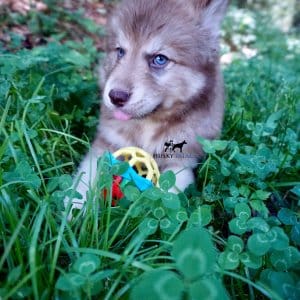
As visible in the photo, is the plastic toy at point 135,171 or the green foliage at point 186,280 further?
the plastic toy at point 135,171

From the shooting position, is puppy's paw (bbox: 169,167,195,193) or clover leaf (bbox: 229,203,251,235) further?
puppy's paw (bbox: 169,167,195,193)

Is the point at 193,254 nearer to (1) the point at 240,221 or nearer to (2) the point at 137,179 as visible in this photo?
(1) the point at 240,221

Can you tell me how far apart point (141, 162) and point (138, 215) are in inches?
20.1

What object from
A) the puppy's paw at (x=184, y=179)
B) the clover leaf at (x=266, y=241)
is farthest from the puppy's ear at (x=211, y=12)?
the clover leaf at (x=266, y=241)

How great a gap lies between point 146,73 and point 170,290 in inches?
54.1

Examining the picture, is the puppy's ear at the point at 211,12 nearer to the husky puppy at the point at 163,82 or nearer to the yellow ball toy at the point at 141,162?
the husky puppy at the point at 163,82

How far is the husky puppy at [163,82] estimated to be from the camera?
205cm

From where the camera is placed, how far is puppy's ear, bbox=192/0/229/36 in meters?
2.22

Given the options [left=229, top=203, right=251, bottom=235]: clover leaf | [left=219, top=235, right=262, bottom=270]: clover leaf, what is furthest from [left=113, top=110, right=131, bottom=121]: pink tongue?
[left=219, top=235, right=262, bottom=270]: clover leaf

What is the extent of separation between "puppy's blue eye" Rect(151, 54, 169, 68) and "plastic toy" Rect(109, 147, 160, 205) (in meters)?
0.48

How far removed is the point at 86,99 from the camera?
2768 mm

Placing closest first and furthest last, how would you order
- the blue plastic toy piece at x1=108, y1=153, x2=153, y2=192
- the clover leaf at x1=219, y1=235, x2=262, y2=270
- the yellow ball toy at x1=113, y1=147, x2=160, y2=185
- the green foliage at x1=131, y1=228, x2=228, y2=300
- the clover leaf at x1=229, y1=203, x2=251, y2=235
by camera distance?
the green foliage at x1=131, y1=228, x2=228, y2=300, the clover leaf at x1=219, y1=235, x2=262, y2=270, the clover leaf at x1=229, y1=203, x2=251, y2=235, the blue plastic toy piece at x1=108, y1=153, x2=153, y2=192, the yellow ball toy at x1=113, y1=147, x2=160, y2=185

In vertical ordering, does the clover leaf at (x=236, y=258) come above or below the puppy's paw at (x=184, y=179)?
above

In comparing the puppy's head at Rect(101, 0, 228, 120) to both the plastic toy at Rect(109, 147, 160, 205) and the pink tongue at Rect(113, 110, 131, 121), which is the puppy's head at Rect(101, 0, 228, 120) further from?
the plastic toy at Rect(109, 147, 160, 205)
